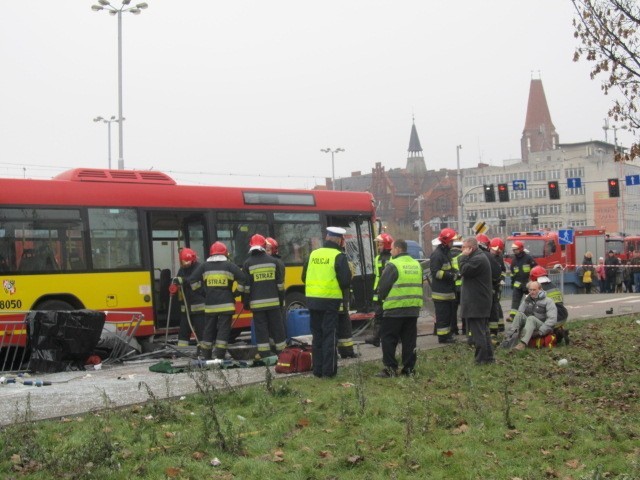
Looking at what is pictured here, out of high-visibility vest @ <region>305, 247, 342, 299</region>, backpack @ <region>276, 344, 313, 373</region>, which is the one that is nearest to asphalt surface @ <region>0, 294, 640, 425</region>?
backpack @ <region>276, 344, 313, 373</region>

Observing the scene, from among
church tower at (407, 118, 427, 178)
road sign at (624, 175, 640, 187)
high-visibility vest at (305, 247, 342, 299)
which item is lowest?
high-visibility vest at (305, 247, 342, 299)

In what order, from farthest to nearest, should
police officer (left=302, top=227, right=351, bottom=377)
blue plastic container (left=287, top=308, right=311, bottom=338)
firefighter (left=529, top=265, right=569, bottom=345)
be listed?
blue plastic container (left=287, top=308, right=311, bottom=338) → firefighter (left=529, top=265, right=569, bottom=345) → police officer (left=302, top=227, right=351, bottom=377)

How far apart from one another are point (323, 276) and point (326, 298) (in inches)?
11.7

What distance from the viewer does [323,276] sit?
11.9 m

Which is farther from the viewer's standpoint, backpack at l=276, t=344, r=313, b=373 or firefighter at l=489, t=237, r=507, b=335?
firefighter at l=489, t=237, r=507, b=335

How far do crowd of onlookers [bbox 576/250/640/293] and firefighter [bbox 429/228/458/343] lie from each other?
2268cm

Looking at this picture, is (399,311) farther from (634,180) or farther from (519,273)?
(634,180)

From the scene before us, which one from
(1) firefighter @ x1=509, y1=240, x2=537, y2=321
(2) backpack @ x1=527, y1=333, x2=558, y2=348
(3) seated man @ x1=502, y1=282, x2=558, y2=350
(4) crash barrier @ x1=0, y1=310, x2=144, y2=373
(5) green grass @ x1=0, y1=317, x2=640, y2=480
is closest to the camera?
(5) green grass @ x1=0, y1=317, x2=640, y2=480

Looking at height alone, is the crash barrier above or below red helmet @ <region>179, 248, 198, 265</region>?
below

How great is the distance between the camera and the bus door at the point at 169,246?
55.9 feet

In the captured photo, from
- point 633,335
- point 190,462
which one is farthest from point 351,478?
point 633,335

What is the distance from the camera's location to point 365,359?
46.0 feet

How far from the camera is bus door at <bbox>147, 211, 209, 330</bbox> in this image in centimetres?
1703

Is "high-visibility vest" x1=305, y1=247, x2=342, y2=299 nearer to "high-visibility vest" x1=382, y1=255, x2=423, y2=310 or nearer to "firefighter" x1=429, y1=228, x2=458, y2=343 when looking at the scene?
"high-visibility vest" x1=382, y1=255, x2=423, y2=310
